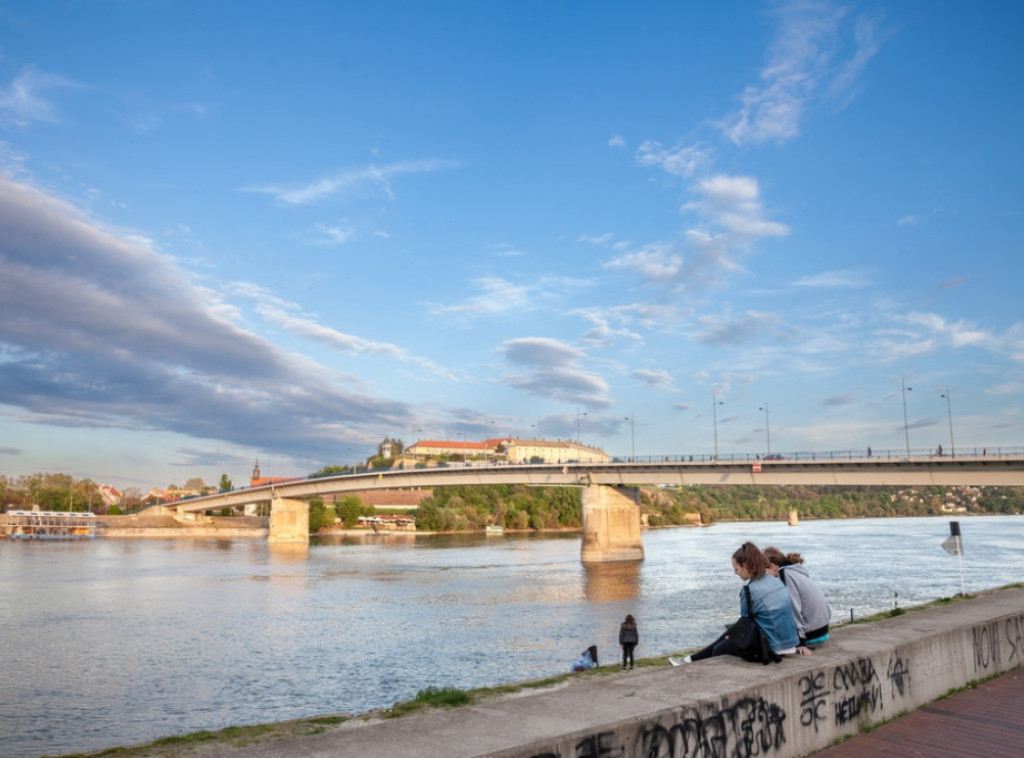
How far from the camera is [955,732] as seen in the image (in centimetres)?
807

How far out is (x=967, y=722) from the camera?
332 inches

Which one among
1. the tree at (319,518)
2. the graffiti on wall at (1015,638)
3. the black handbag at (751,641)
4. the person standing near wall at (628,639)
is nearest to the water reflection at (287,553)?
the tree at (319,518)

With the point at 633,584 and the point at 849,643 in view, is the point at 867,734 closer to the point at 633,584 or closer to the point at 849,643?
the point at 849,643

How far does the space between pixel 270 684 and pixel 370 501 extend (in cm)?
17545

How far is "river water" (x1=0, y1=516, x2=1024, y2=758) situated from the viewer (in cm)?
1930

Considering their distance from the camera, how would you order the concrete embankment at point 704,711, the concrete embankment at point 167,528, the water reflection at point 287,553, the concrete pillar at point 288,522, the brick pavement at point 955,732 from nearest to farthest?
the concrete embankment at point 704,711 < the brick pavement at point 955,732 < the water reflection at point 287,553 < the concrete pillar at point 288,522 < the concrete embankment at point 167,528

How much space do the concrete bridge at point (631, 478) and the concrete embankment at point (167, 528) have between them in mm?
42573

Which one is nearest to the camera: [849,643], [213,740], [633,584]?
[849,643]

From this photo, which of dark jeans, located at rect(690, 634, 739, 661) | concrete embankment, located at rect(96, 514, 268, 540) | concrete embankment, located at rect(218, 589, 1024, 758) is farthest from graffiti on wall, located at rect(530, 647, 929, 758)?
concrete embankment, located at rect(96, 514, 268, 540)

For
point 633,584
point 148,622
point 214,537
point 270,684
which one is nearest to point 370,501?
point 214,537

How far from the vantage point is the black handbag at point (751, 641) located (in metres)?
8.13

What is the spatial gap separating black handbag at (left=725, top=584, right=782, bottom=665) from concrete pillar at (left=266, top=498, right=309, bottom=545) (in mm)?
115203

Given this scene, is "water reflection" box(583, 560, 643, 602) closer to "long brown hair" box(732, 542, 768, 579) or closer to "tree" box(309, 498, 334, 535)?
"long brown hair" box(732, 542, 768, 579)

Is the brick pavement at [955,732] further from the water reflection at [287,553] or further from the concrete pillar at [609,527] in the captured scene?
the water reflection at [287,553]
